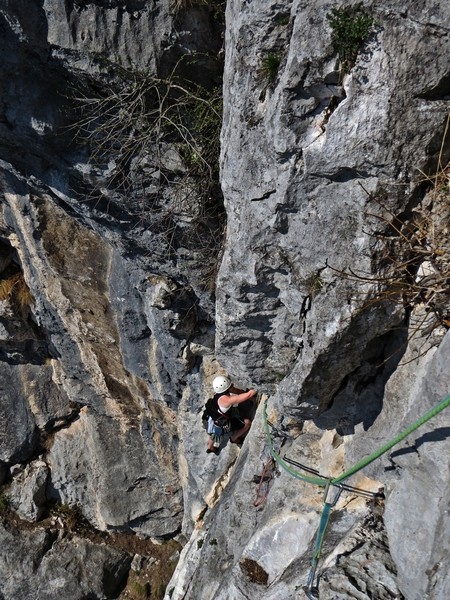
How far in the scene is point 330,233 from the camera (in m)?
4.21

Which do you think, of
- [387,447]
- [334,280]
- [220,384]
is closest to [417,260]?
[334,280]

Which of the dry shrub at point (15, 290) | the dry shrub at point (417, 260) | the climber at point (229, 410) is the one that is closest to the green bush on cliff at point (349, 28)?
the dry shrub at point (417, 260)

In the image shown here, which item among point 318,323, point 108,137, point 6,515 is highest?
point 108,137

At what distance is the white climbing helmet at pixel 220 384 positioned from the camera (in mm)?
7609

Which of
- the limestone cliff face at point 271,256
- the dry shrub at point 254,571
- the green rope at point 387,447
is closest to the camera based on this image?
the green rope at point 387,447

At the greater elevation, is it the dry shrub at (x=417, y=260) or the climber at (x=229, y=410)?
the dry shrub at (x=417, y=260)

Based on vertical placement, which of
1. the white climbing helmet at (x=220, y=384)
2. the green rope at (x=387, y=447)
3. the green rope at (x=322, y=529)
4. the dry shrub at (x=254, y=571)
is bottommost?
the dry shrub at (x=254, y=571)

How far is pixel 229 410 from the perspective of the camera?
7633mm

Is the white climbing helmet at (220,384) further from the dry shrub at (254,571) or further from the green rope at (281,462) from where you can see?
the dry shrub at (254,571)

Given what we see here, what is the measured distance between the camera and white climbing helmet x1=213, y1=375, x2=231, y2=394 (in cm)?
761

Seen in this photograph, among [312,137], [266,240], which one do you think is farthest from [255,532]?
[312,137]

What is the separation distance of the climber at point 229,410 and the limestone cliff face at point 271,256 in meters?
0.34

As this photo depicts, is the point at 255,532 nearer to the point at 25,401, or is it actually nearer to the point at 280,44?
the point at 280,44

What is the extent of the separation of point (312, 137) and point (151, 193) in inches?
91.4
